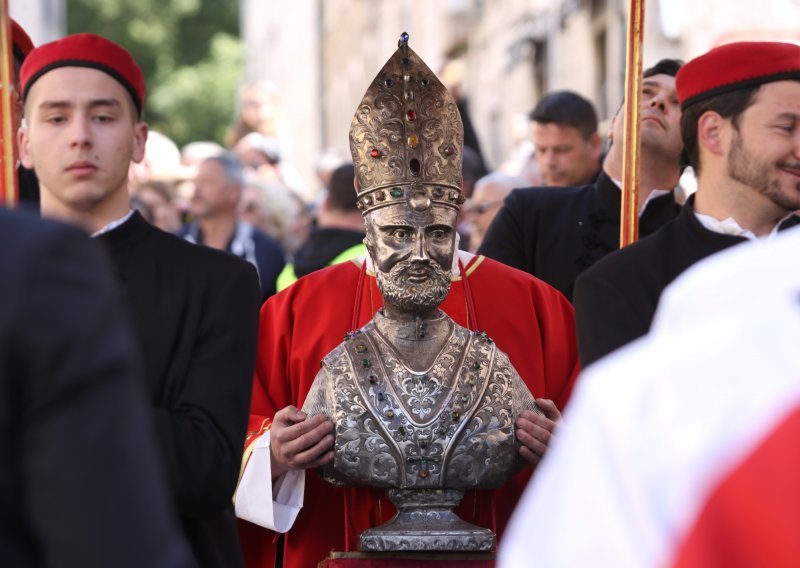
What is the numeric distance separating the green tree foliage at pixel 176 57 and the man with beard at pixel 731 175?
1583 inches

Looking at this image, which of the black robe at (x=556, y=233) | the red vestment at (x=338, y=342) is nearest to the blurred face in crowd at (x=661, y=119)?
the black robe at (x=556, y=233)

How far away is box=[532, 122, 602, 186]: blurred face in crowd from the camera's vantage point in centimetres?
660

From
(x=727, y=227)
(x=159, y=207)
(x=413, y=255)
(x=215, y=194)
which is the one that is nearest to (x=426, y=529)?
(x=413, y=255)

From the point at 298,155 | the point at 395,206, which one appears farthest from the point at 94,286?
the point at 298,155

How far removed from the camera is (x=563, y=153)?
665cm

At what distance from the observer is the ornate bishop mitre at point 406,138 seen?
4.27 metres

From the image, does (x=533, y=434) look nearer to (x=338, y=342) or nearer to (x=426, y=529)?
(x=426, y=529)

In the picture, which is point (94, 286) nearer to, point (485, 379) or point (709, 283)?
point (709, 283)

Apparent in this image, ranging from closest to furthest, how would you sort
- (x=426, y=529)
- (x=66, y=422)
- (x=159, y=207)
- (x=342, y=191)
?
(x=66, y=422) < (x=426, y=529) < (x=342, y=191) < (x=159, y=207)

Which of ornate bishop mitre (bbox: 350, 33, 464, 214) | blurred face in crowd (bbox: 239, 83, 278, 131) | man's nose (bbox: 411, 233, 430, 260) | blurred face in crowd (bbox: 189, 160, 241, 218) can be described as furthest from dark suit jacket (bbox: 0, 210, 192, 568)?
blurred face in crowd (bbox: 239, 83, 278, 131)

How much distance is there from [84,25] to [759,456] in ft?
151

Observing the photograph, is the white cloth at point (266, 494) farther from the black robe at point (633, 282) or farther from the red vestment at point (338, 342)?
the black robe at point (633, 282)

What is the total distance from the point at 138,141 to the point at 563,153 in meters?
2.83

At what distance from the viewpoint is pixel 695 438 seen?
1.45m
